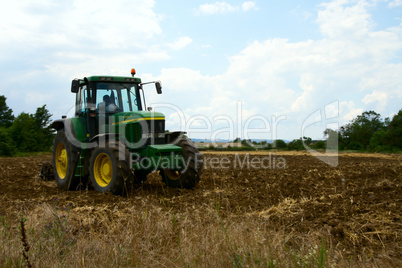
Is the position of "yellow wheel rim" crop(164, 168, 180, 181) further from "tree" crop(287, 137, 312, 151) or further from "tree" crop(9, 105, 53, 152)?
"tree" crop(287, 137, 312, 151)

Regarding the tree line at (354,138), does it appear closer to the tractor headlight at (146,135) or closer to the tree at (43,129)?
the tree at (43,129)

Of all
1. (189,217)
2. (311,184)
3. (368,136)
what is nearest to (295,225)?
(189,217)

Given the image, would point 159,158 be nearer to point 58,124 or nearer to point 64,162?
point 64,162

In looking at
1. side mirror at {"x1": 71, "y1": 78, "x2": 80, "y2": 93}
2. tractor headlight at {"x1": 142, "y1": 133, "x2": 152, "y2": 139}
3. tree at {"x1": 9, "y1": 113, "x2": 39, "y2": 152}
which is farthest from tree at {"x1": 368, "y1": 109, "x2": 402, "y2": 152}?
tree at {"x1": 9, "y1": 113, "x2": 39, "y2": 152}

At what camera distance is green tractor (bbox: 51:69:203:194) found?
7336mm

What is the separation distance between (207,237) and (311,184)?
5.57 meters

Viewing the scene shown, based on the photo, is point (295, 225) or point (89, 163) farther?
point (89, 163)

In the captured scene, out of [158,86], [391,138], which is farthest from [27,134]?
[391,138]

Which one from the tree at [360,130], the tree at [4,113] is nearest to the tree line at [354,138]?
the tree at [360,130]

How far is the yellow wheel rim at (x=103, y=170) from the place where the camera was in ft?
24.9

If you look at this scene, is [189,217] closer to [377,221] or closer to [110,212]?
[110,212]

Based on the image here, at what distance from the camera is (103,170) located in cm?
777

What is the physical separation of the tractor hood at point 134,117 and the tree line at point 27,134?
17007 millimetres

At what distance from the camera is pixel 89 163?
8.05 metres
